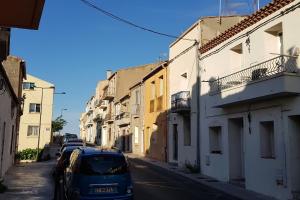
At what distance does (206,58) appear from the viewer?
2094cm

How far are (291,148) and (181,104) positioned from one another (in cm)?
1050

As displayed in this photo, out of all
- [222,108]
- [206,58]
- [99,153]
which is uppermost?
[206,58]

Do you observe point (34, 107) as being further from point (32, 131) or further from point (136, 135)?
point (136, 135)

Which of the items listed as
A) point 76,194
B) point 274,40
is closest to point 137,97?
point 274,40

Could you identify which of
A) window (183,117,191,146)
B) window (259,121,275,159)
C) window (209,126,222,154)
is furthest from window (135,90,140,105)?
window (259,121,275,159)

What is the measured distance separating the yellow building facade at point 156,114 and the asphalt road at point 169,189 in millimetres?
8017

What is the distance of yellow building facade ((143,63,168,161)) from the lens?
28547 millimetres

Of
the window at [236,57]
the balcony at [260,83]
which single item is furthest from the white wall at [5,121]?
the window at [236,57]

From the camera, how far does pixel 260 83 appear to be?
14.2m

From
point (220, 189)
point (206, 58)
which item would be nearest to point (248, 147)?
point (220, 189)

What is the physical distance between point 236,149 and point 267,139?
2837 mm

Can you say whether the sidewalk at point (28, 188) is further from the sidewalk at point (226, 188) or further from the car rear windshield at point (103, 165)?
the sidewalk at point (226, 188)

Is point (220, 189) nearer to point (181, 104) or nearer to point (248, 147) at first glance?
point (248, 147)

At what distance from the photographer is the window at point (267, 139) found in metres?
15.1
